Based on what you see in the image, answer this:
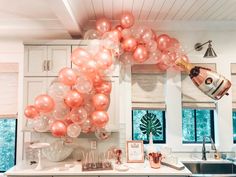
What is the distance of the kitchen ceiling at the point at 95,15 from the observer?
293 centimetres

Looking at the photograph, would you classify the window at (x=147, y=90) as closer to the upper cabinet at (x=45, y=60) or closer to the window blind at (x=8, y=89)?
the upper cabinet at (x=45, y=60)

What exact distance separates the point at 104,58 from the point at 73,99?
604mm

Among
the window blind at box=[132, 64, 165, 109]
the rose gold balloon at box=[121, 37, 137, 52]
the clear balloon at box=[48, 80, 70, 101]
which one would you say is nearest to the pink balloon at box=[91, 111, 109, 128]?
the clear balloon at box=[48, 80, 70, 101]

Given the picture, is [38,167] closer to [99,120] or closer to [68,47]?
[99,120]

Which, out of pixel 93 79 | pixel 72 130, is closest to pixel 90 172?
pixel 72 130

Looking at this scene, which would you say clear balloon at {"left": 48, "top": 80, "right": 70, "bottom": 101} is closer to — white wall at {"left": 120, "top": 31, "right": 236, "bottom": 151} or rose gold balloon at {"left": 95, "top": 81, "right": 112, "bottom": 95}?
rose gold balloon at {"left": 95, "top": 81, "right": 112, "bottom": 95}

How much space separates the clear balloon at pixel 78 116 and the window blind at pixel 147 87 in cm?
97

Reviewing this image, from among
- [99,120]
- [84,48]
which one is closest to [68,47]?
[84,48]

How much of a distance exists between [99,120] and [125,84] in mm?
875

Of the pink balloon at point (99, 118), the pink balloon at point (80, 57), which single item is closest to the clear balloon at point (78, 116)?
the pink balloon at point (99, 118)

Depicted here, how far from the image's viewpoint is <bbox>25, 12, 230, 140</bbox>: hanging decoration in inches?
113

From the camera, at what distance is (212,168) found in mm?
3344

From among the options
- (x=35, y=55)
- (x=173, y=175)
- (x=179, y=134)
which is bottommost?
(x=173, y=175)

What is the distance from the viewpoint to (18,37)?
144 inches
